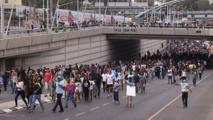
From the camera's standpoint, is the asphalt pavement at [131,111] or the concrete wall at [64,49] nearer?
the asphalt pavement at [131,111]

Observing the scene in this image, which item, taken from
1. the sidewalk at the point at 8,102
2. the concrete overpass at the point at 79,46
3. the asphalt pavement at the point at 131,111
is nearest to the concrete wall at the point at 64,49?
the concrete overpass at the point at 79,46

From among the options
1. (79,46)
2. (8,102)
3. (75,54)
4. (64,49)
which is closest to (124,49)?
(79,46)

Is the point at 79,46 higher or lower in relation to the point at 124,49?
higher

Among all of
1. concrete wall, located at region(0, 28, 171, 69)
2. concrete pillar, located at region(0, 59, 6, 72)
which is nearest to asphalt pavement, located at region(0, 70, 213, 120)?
concrete pillar, located at region(0, 59, 6, 72)

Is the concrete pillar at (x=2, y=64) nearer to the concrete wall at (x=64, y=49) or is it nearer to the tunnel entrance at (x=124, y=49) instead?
the concrete wall at (x=64, y=49)

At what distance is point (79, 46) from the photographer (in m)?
42.6

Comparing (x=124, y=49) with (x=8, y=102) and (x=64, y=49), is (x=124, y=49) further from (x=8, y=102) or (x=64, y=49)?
(x=8, y=102)

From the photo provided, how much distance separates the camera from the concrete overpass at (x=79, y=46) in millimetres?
31663

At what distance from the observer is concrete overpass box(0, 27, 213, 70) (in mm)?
31663

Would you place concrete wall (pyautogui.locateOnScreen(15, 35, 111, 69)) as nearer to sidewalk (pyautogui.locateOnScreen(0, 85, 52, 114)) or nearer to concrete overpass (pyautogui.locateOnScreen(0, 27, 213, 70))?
concrete overpass (pyautogui.locateOnScreen(0, 27, 213, 70))

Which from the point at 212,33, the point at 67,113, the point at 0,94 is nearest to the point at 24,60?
the point at 0,94

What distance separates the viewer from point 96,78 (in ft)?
73.2

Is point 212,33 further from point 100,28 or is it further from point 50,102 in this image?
point 50,102

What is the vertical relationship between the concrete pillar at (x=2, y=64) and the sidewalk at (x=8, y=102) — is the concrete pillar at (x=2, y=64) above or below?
above
